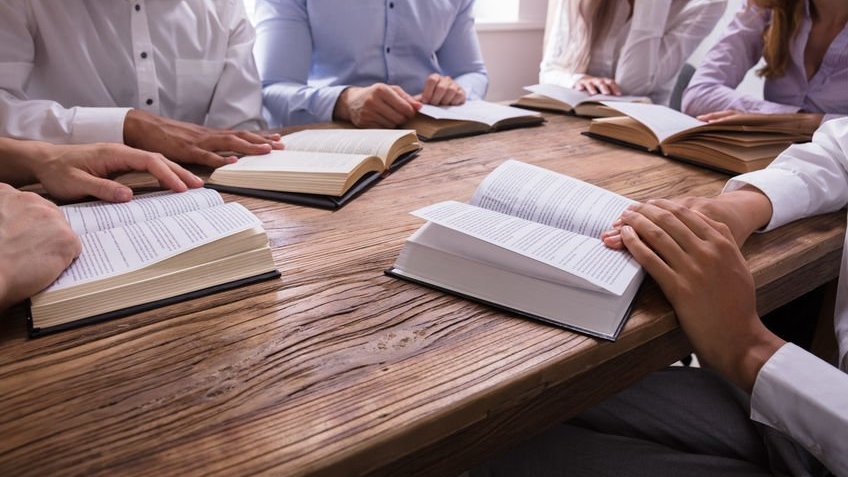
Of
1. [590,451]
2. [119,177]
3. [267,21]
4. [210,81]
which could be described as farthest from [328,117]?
[590,451]

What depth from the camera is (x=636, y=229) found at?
0.70m

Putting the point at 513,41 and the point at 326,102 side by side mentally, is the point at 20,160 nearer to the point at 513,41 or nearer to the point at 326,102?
the point at 326,102

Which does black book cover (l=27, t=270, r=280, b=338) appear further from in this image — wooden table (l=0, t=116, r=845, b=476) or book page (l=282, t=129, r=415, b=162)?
book page (l=282, t=129, r=415, b=162)

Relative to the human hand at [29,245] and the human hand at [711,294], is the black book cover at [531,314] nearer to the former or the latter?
the human hand at [711,294]

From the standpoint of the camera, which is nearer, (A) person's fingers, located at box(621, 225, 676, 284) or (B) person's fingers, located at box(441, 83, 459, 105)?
(A) person's fingers, located at box(621, 225, 676, 284)

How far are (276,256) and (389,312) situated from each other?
8.0 inches

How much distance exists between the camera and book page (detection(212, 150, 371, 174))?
3.11ft

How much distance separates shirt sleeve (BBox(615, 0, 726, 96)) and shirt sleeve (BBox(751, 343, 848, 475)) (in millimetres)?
1548

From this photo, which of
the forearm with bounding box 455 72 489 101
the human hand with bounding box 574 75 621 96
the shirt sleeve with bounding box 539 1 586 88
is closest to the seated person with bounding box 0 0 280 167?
the forearm with bounding box 455 72 489 101

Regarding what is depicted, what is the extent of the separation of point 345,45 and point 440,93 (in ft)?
1.46

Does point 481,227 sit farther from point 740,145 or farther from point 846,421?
point 740,145

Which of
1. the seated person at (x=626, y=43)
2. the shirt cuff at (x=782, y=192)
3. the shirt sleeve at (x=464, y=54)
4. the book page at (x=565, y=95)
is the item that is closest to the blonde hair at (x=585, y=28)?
the seated person at (x=626, y=43)

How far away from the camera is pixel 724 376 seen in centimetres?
74

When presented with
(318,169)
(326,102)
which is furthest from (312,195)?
(326,102)
